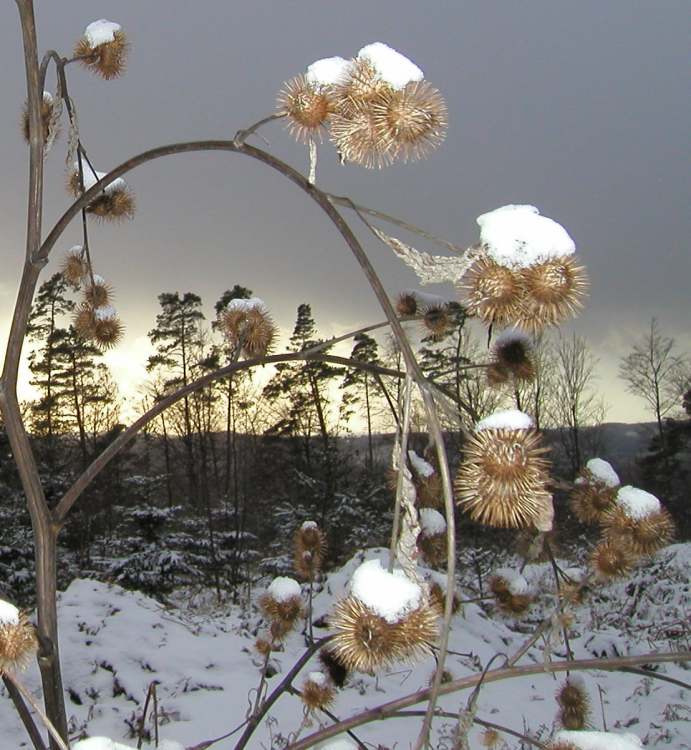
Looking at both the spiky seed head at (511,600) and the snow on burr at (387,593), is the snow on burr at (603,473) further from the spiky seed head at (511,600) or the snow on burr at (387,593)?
the snow on burr at (387,593)

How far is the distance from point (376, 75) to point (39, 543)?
91 centimetres

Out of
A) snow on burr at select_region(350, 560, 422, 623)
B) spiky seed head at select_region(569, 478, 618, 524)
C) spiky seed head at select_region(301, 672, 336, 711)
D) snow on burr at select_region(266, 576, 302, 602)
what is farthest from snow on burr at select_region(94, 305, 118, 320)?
snow on burr at select_region(350, 560, 422, 623)

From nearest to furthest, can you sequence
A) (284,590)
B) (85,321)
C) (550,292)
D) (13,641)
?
(550,292), (13,641), (85,321), (284,590)

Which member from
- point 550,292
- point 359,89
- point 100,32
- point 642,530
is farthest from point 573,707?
point 100,32

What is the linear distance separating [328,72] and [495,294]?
0.40 metres

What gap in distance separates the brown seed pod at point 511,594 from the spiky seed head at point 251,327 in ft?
2.59

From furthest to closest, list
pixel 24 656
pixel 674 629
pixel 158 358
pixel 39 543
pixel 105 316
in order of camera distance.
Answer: pixel 158 358, pixel 674 629, pixel 105 316, pixel 39 543, pixel 24 656

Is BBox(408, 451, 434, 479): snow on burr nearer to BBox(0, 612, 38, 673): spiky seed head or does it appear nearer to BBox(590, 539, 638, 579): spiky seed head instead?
BBox(590, 539, 638, 579): spiky seed head

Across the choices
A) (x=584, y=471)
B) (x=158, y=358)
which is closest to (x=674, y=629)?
(x=584, y=471)

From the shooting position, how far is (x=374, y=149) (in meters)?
0.93

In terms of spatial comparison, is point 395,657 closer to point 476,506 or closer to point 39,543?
point 476,506

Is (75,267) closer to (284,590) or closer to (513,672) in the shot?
(284,590)

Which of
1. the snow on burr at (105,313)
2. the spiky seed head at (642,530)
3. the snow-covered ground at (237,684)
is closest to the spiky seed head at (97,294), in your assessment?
the snow on burr at (105,313)

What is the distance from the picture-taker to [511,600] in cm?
186
